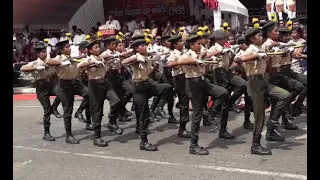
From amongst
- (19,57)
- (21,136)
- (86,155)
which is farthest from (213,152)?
(19,57)

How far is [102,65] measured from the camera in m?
7.29

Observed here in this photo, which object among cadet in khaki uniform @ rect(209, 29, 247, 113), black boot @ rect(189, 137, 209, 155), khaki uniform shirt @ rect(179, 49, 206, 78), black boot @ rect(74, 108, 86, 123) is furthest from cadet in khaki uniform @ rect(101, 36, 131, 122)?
black boot @ rect(189, 137, 209, 155)

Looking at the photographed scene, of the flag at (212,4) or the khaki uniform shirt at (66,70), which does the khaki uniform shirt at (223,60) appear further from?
the flag at (212,4)

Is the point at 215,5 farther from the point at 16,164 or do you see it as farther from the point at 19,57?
the point at 19,57

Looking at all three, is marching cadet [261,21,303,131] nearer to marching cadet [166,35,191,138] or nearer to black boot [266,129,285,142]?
black boot [266,129,285,142]

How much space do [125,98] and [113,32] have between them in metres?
7.17

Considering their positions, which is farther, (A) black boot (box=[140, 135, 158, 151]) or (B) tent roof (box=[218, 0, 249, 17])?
(B) tent roof (box=[218, 0, 249, 17])

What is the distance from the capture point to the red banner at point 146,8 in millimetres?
17953

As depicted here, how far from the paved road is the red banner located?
1027 centimetres

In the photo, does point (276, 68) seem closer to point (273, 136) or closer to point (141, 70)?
point (273, 136)

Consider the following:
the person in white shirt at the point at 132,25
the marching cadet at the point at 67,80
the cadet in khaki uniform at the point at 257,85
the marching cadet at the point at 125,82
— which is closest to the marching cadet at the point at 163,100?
the marching cadet at the point at 125,82

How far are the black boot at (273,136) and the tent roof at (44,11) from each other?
48.2 feet

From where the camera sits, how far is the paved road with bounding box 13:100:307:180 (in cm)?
547

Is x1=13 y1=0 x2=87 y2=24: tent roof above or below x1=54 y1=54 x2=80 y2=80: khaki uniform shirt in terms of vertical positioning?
above
